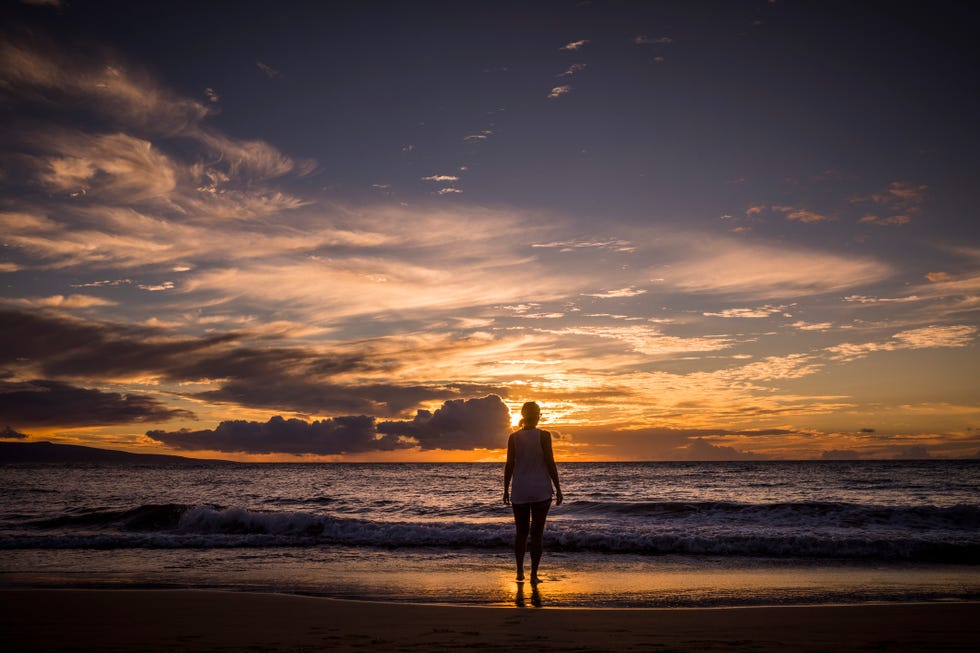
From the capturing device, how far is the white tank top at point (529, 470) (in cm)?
868

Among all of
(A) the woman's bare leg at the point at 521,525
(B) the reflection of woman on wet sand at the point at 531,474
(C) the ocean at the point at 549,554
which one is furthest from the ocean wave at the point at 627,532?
(B) the reflection of woman on wet sand at the point at 531,474

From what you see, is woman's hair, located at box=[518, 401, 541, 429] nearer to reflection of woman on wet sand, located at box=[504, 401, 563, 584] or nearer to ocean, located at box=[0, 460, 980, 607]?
reflection of woman on wet sand, located at box=[504, 401, 563, 584]

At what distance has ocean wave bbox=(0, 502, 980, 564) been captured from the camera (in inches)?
547

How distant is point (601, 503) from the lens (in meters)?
25.7

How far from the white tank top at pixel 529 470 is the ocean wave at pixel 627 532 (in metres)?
6.57

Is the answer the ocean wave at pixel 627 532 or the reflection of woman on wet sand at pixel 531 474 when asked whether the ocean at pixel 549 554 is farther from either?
the reflection of woman on wet sand at pixel 531 474

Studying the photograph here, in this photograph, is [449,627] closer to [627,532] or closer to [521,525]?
[521,525]

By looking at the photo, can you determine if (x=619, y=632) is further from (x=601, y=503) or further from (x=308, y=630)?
(x=601, y=503)

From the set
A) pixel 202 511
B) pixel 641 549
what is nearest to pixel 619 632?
pixel 641 549

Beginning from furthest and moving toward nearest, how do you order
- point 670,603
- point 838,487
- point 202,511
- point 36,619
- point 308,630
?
point 838,487, point 202,511, point 670,603, point 36,619, point 308,630

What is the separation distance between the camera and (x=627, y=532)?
1569 cm

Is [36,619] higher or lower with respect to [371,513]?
higher

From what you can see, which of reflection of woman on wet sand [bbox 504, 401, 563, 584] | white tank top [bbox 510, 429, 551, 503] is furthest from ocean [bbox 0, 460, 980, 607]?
white tank top [bbox 510, 429, 551, 503]

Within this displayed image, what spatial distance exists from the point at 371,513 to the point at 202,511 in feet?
22.4
